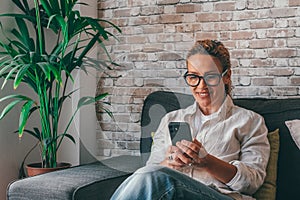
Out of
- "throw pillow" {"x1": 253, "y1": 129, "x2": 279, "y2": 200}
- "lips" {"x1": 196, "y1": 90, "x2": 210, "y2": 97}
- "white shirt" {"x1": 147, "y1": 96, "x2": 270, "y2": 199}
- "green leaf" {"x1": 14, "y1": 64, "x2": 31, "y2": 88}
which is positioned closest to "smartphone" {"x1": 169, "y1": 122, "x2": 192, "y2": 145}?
"white shirt" {"x1": 147, "y1": 96, "x2": 270, "y2": 199}

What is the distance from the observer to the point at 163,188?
1645 mm

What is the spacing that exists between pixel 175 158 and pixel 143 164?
0.67 feet

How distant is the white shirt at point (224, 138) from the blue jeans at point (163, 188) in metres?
0.25

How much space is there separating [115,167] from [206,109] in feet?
1.51

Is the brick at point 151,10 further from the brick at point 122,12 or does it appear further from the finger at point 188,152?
the finger at point 188,152

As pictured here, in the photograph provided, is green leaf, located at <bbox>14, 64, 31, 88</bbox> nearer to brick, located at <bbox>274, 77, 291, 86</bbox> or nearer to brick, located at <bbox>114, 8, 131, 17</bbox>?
brick, located at <bbox>114, 8, 131, 17</bbox>

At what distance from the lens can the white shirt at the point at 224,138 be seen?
1.94 metres

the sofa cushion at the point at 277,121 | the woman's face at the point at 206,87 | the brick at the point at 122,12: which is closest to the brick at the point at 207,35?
the brick at the point at 122,12

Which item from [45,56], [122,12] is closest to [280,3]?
[122,12]

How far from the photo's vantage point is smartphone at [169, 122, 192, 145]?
193cm

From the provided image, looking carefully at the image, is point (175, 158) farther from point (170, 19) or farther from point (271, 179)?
point (170, 19)

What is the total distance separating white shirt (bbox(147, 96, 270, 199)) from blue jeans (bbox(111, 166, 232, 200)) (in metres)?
0.25

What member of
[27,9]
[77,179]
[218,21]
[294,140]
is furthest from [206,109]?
[27,9]

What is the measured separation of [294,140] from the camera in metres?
2.12
